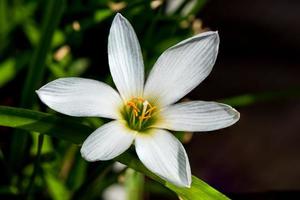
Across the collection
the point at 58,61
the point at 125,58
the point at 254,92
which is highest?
the point at 125,58

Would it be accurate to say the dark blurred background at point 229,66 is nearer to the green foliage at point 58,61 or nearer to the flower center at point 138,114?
the green foliage at point 58,61

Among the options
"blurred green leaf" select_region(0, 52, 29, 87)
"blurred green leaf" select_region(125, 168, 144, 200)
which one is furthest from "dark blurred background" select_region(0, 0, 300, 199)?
"blurred green leaf" select_region(125, 168, 144, 200)

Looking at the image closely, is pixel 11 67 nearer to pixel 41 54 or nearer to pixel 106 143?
pixel 41 54

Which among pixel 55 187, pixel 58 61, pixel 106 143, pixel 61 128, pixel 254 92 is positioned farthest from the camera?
pixel 254 92

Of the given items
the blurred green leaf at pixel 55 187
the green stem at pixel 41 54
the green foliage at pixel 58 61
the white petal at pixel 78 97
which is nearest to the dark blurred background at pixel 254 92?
the green foliage at pixel 58 61

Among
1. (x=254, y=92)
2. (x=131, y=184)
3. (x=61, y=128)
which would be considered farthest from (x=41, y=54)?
(x=254, y=92)
